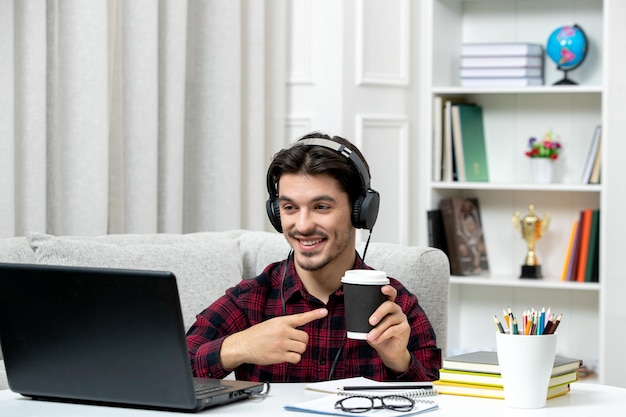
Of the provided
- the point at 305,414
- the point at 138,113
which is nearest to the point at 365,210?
the point at 305,414

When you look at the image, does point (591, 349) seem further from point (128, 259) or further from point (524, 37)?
point (128, 259)

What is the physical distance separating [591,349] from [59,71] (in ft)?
7.59

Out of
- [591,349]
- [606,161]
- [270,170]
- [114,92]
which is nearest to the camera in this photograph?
[270,170]

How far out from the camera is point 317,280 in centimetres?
185

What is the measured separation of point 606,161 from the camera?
3.50 meters

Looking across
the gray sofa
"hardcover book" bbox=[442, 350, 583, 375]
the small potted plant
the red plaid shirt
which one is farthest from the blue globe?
"hardcover book" bbox=[442, 350, 583, 375]

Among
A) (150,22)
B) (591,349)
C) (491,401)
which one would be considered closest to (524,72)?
(591,349)

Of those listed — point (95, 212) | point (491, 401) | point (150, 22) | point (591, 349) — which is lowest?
point (591, 349)

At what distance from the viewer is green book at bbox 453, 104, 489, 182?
3820mm

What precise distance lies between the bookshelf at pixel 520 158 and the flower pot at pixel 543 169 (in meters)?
0.09

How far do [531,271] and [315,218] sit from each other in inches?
84.4

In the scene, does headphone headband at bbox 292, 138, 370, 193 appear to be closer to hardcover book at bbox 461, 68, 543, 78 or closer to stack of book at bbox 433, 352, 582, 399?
stack of book at bbox 433, 352, 582, 399

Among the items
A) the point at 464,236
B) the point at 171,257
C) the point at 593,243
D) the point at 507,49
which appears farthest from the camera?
the point at 464,236

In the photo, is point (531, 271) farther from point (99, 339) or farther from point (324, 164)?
point (99, 339)
